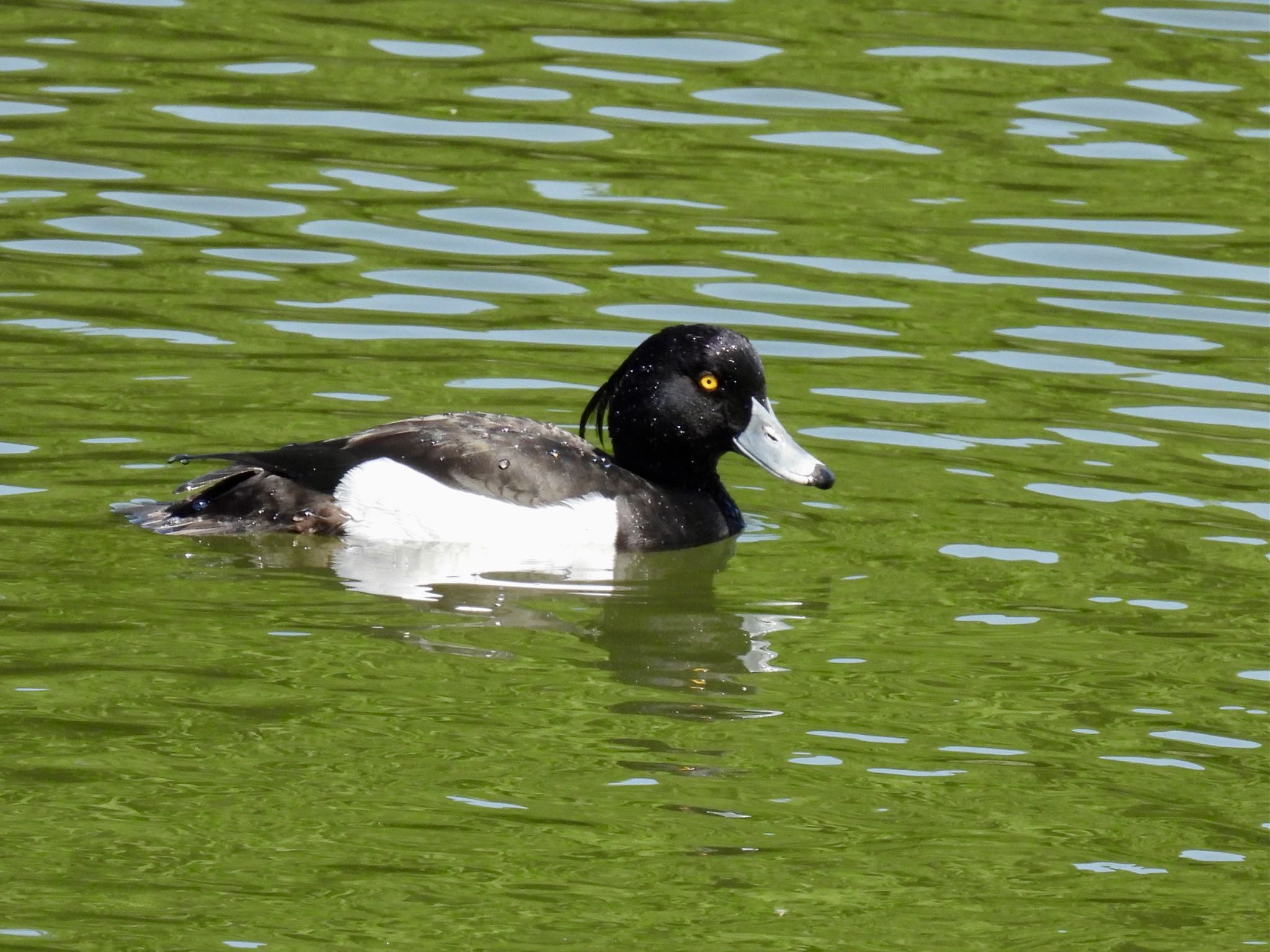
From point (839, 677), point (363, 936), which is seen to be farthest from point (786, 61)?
point (363, 936)

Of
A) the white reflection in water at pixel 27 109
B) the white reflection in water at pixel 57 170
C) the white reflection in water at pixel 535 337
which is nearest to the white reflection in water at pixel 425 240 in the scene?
the white reflection in water at pixel 535 337

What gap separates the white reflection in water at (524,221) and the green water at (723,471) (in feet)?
0.19

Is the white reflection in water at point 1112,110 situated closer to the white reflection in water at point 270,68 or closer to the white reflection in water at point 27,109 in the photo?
the white reflection in water at point 270,68

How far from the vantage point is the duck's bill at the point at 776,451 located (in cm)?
931

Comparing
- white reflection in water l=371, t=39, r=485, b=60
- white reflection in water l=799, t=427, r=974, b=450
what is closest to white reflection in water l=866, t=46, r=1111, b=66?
white reflection in water l=371, t=39, r=485, b=60

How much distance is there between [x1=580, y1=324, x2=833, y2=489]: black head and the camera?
9.52m

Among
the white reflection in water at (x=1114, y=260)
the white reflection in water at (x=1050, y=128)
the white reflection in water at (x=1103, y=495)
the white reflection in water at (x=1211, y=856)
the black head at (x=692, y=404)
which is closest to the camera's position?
the white reflection in water at (x=1211, y=856)

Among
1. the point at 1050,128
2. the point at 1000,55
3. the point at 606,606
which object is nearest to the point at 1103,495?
the point at 606,606

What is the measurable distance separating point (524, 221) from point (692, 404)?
382cm

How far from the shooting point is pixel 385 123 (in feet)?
47.3

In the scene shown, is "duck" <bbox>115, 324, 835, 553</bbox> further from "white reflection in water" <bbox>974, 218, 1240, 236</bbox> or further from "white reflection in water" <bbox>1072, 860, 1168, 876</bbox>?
"white reflection in water" <bbox>974, 218, 1240, 236</bbox>

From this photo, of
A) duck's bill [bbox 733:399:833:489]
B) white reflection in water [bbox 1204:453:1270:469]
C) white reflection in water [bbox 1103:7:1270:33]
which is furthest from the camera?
white reflection in water [bbox 1103:7:1270:33]

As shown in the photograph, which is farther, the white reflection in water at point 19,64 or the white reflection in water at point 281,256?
the white reflection in water at point 19,64

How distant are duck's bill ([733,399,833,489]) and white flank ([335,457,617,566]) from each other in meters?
0.84
